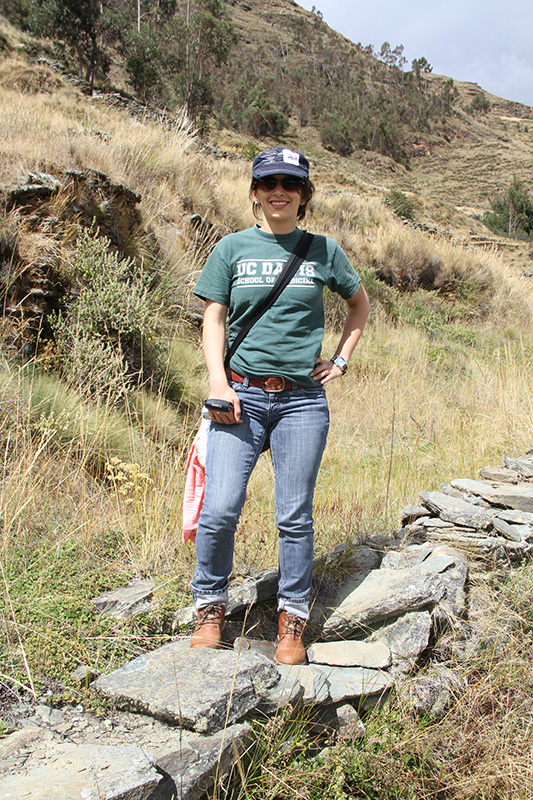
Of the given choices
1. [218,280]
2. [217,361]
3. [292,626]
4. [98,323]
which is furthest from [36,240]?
[292,626]

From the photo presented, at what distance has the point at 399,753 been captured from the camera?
6.63ft

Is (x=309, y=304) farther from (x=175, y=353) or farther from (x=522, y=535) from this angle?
(x=175, y=353)

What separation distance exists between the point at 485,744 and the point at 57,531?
222 cm

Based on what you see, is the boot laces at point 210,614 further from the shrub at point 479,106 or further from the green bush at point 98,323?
the shrub at point 479,106

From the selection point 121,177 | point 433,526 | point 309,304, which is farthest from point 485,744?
point 121,177

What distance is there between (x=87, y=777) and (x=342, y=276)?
6.52ft

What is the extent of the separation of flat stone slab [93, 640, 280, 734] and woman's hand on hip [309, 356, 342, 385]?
1.11m

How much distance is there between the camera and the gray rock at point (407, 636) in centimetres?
243

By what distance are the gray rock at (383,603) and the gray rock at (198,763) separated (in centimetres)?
84

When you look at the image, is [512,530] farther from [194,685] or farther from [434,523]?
[194,685]

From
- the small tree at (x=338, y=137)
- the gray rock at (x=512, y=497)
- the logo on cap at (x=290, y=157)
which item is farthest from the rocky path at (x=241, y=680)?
the small tree at (x=338, y=137)

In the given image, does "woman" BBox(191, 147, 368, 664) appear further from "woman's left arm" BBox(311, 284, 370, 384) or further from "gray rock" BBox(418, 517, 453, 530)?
"gray rock" BBox(418, 517, 453, 530)

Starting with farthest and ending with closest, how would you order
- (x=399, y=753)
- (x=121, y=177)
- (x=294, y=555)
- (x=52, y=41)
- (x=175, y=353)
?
(x=52, y=41), (x=121, y=177), (x=175, y=353), (x=294, y=555), (x=399, y=753)

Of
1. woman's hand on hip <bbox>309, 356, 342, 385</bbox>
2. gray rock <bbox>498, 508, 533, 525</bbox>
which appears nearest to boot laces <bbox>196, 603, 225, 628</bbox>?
woman's hand on hip <bbox>309, 356, 342, 385</bbox>
